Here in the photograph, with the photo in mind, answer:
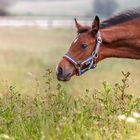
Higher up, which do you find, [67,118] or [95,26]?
[95,26]

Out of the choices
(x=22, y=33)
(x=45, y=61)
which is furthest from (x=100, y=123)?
(x=22, y=33)

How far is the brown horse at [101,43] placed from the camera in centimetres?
1015

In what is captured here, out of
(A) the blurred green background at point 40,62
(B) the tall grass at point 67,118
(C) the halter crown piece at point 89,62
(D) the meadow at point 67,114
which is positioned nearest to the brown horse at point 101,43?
(C) the halter crown piece at point 89,62

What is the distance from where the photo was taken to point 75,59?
33.4 feet

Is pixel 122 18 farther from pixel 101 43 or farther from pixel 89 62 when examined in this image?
pixel 89 62

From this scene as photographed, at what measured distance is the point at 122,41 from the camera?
1080 cm

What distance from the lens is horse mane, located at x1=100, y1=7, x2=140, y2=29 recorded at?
35.0 ft

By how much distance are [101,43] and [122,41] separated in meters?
0.49

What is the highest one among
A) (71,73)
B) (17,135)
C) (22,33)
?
(22,33)

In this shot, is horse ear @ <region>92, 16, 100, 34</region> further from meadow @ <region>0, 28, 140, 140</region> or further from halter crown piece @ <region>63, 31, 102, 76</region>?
meadow @ <region>0, 28, 140, 140</region>

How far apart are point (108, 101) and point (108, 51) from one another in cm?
136

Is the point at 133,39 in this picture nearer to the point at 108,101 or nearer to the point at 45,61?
the point at 108,101

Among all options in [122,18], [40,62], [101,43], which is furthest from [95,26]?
[40,62]

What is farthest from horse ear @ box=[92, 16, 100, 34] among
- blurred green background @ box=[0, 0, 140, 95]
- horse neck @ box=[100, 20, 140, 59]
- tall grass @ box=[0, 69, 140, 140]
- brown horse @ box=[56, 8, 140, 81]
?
blurred green background @ box=[0, 0, 140, 95]
